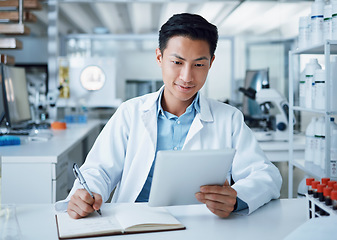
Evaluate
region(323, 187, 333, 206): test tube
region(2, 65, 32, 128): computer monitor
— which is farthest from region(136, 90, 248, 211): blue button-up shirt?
region(2, 65, 32, 128): computer monitor

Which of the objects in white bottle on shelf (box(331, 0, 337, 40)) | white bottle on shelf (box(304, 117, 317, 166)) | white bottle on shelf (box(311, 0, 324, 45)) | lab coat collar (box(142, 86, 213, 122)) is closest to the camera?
lab coat collar (box(142, 86, 213, 122))

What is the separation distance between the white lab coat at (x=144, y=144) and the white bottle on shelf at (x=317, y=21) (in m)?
0.98

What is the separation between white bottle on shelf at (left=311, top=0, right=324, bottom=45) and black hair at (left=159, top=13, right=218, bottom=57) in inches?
40.9

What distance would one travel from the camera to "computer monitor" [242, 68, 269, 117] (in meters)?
3.82

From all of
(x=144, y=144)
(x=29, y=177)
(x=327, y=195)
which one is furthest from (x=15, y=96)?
(x=327, y=195)

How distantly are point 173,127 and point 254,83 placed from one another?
8.22 ft

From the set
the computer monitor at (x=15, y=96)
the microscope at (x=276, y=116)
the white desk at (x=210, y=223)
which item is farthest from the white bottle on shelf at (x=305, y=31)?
the computer monitor at (x=15, y=96)

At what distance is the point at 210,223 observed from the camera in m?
1.16

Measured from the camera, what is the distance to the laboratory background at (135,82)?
87.1 inches

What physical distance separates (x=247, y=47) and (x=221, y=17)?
871mm

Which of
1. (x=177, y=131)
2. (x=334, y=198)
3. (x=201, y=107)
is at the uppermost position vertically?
(x=201, y=107)

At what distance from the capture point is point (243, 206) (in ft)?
4.13

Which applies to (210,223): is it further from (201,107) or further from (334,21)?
(334,21)

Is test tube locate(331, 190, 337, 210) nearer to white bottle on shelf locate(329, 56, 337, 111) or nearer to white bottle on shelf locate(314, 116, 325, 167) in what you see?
white bottle on shelf locate(329, 56, 337, 111)
